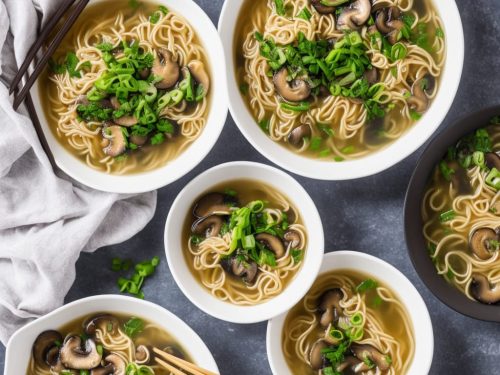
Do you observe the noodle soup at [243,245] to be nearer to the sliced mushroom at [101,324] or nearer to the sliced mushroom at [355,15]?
the sliced mushroom at [101,324]

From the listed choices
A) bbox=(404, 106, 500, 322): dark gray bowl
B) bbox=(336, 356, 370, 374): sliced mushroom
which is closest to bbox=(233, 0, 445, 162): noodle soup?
bbox=(404, 106, 500, 322): dark gray bowl

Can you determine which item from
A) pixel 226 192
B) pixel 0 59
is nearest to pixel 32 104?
pixel 0 59

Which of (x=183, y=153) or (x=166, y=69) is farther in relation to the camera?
(x=183, y=153)

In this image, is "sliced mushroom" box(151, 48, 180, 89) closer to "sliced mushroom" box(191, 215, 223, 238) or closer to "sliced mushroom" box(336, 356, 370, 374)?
"sliced mushroom" box(191, 215, 223, 238)

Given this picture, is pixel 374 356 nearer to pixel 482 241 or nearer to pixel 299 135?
pixel 482 241

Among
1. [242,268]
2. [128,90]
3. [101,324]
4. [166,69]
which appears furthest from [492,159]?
[101,324]

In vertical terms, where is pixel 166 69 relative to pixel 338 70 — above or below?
above

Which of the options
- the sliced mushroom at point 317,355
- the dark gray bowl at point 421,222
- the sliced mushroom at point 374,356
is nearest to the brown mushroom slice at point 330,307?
the sliced mushroom at point 317,355
